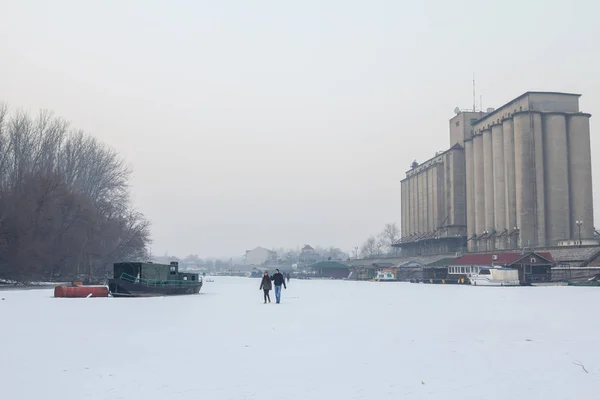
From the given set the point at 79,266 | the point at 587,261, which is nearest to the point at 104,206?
the point at 79,266

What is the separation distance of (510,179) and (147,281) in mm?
66713

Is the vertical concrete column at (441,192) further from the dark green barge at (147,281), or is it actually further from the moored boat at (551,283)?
the dark green barge at (147,281)

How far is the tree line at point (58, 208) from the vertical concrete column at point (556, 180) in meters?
60.5

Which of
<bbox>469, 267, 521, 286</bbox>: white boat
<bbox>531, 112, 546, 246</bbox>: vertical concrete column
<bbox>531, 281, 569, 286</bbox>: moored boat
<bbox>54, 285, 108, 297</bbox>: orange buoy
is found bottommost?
<bbox>54, 285, 108, 297</bbox>: orange buoy

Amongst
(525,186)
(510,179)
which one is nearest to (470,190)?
(510,179)

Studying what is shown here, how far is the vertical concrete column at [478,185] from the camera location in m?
108

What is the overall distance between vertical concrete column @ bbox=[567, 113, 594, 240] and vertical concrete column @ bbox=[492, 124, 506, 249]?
10023mm

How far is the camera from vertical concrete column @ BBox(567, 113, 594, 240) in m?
95.5

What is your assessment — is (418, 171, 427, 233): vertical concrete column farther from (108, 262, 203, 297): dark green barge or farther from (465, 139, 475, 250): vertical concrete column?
(108, 262, 203, 297): dark green barge

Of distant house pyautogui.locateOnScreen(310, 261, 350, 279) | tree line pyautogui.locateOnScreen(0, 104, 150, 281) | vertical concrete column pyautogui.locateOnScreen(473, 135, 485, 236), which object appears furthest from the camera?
distant house pyautogui.locateOnScreen(310, 261, 350, 279)

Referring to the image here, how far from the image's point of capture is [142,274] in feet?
155

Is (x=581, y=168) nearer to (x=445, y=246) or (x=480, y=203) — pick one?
(x=480, y=203)

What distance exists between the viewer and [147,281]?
46.6m

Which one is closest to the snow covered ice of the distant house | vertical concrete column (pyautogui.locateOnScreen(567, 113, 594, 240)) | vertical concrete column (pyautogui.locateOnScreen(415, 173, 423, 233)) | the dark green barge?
the dark green barge
